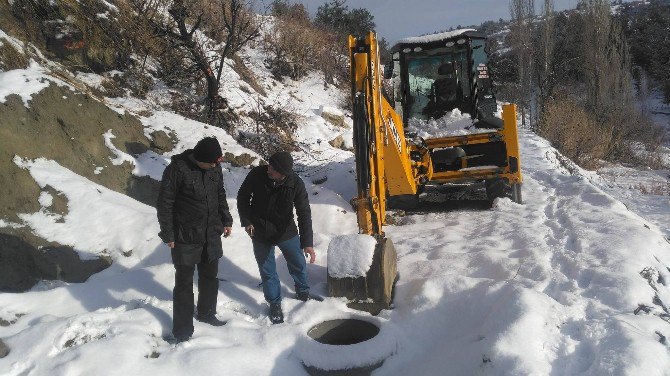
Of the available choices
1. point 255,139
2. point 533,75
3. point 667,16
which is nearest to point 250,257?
point 255,139

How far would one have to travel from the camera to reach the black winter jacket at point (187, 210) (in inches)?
150

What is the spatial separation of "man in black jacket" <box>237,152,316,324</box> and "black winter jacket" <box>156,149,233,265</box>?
44 cm

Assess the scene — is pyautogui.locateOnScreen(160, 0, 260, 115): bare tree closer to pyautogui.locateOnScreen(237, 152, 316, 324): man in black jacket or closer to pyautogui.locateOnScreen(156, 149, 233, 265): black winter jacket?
pyautogui.locateOnScreen(237, 152, 316, 324): man in black jacket

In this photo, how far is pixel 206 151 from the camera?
3852mm

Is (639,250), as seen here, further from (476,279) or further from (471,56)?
(471,56)

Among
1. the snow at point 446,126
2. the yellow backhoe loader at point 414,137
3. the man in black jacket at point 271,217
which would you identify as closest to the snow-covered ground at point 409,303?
the man in black jacket at point 271,217

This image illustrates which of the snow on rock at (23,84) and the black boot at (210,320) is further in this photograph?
the snow on rock at (23,84)

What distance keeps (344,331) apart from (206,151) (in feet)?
6.49

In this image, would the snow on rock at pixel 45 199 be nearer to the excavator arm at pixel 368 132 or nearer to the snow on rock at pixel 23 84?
the snow on rock at pixel 23 84

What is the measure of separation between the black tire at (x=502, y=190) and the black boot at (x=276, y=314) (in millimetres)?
4576

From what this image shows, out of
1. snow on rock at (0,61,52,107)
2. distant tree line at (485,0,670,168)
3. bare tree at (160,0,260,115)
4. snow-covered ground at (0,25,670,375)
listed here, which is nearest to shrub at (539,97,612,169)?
distant tree line at (485,0,670,168)

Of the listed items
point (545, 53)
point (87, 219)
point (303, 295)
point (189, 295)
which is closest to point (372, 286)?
point (303, 295)

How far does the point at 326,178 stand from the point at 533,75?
2069 centimetres

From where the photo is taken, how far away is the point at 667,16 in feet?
120
